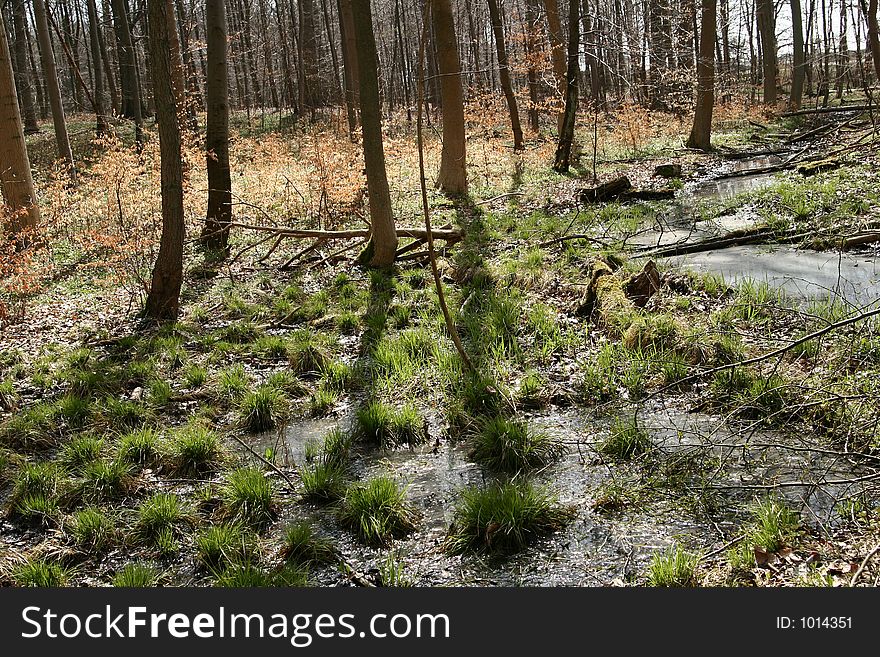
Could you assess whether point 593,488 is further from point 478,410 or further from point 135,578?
point 135,578

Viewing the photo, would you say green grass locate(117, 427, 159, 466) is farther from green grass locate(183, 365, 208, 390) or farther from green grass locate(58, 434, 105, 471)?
green grass locate(183, 365, 208, 390)

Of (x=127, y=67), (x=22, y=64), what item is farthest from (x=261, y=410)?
(x=22, y=64)

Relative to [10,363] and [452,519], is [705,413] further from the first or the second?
[10,363]

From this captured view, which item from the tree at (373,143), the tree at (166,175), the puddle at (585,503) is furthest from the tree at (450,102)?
the puddle at (585,503)

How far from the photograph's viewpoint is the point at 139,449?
5133mm

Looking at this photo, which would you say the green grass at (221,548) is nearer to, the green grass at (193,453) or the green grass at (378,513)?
the green grass at (378,513)

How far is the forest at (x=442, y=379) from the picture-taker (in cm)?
379

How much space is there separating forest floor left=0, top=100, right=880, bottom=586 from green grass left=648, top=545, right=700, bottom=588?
11 millimetres

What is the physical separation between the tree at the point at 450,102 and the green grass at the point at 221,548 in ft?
35.0

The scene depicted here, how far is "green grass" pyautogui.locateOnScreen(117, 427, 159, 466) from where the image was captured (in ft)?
16.7

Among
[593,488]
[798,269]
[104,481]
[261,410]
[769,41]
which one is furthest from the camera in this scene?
[769,41]

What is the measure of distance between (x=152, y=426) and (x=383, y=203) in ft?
15.8

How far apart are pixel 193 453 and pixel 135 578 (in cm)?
151

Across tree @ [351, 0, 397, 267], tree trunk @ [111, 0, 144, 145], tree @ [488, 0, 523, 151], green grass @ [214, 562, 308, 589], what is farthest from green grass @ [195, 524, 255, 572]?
tree trunk @ [111, 0, 144, 145]
